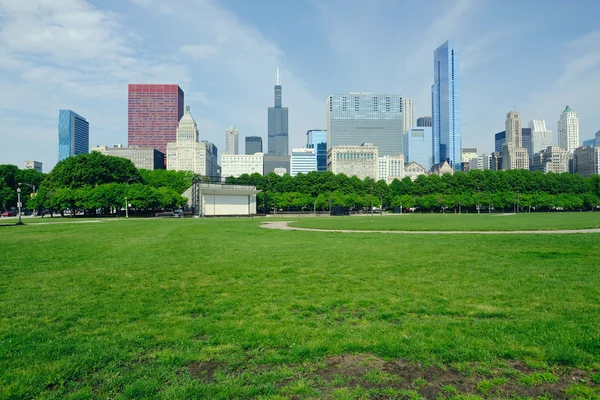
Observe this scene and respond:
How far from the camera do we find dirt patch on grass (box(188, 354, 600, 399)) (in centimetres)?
418

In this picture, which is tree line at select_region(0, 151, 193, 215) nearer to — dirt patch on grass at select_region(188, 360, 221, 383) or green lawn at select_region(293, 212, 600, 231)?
green lawn at select_region(293, 212, 600, 231)

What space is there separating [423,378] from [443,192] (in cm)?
11335

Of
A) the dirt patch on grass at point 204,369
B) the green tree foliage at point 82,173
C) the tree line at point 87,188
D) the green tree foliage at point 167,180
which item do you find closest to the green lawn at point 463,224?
the dirt patch on grass at point 204,369

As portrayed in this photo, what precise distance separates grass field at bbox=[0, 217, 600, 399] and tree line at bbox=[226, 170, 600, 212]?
282 ft

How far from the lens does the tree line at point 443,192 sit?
99500 mm

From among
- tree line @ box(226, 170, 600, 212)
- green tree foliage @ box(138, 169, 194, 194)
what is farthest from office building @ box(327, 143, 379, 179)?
green tree foliage @ box(138, 169, 194, 194)

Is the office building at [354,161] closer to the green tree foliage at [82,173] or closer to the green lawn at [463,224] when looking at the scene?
the green tree foliage at [82,173]

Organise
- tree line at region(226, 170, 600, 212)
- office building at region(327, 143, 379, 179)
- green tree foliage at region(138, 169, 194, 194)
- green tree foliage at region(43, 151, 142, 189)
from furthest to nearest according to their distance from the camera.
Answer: office building at region(327, 143, 379, 179) < tree line at region(226, 170, 600, 212) < green tree foliage at region(138, 169, 194, 194) < green tree foliage at region(43, 151, 142, 189)

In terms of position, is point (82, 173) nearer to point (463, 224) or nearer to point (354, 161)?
point (463, 224)

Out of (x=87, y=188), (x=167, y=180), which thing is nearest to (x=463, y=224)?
(x=87, y=188)

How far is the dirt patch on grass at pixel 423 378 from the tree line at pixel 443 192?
9122cm

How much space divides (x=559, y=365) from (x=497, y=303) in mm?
2863

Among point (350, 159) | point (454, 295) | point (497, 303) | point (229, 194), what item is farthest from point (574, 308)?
point (350, 159)

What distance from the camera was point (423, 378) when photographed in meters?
4.48
